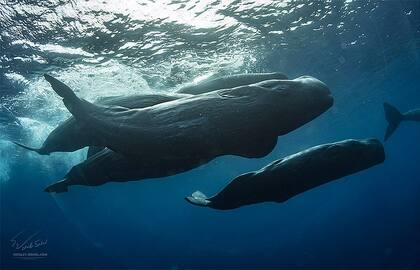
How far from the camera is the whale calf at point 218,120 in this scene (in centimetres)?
427

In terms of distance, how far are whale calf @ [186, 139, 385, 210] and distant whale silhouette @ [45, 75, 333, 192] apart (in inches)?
16.3

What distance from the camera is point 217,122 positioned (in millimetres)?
4285

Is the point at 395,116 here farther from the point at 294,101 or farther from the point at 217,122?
the point at 217,122

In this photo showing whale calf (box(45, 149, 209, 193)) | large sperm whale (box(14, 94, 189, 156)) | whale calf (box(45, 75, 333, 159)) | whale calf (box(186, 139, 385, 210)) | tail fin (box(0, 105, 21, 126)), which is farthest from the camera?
tail fin (box(0, 105, 21, 126))

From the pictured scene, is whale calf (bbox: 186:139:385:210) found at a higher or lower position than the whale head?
lower

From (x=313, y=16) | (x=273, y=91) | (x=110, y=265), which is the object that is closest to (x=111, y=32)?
(x=313, y=16)

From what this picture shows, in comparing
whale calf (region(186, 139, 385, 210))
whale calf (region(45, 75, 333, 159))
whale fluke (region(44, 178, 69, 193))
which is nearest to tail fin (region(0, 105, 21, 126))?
whale fluke (region(44, 178, 69, 193))

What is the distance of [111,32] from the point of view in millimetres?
13469

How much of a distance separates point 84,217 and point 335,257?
454 ft

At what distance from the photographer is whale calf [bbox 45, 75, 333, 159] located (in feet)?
14.0

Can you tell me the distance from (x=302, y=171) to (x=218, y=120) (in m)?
1.54

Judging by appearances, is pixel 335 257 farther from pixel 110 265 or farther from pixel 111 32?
pixel 111 32

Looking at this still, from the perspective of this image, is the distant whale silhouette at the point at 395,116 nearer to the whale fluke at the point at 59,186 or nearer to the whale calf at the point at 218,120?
the whale calf at the point at 218,120

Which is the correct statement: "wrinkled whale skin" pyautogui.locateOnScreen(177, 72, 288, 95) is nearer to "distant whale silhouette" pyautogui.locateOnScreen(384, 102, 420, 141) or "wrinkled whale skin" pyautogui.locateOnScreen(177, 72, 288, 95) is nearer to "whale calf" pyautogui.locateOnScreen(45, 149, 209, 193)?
"whale calf" pyautogui.locateOnScreen(45, 149, 209, 193)
